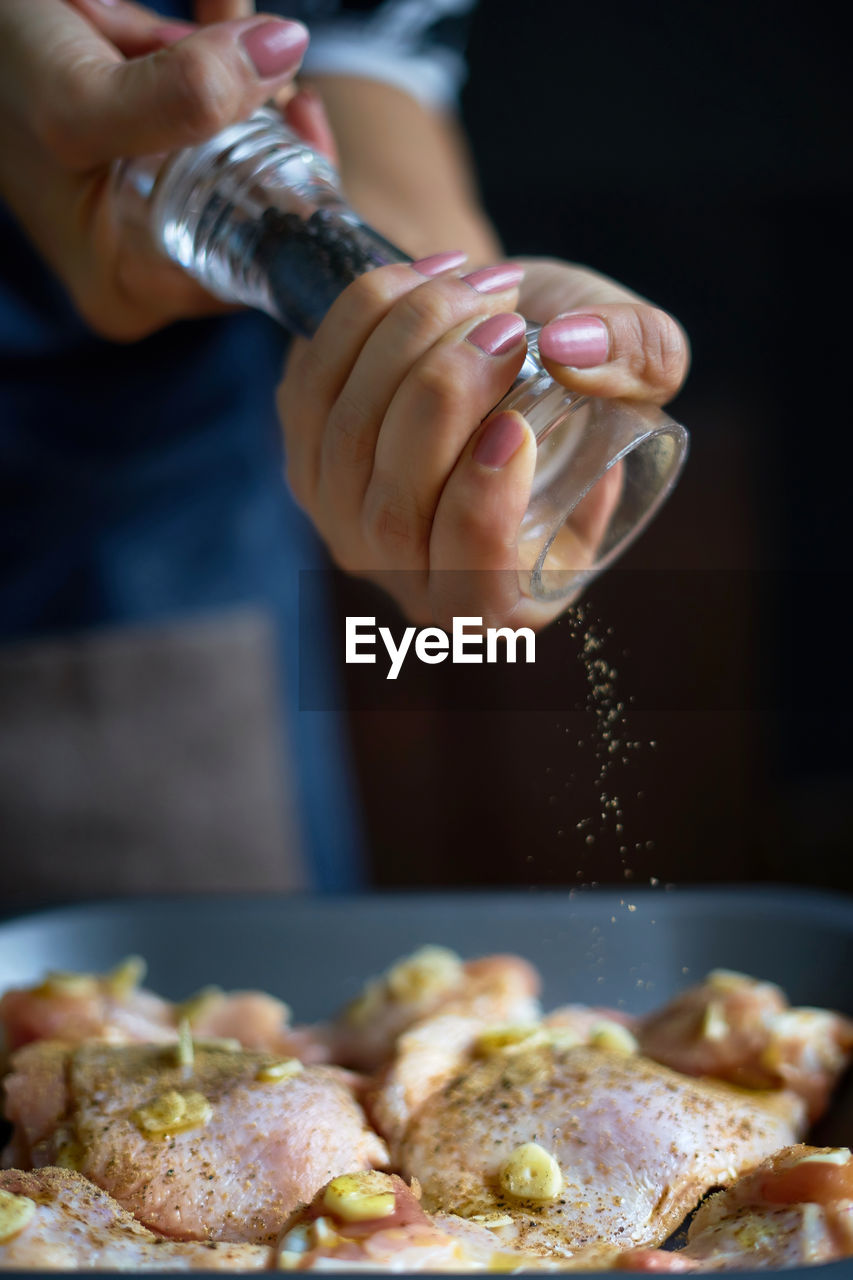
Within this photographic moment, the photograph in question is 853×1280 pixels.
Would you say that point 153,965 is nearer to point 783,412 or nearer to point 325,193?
point 325,193

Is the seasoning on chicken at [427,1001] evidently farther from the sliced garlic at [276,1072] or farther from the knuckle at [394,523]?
the knuckle at [394,523]

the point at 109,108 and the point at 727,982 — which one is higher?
the point at 109,108

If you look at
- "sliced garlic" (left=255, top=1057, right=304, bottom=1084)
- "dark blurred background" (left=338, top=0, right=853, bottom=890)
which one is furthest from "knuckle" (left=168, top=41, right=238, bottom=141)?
"dark blurred background" (left=338, top=0, right=853, bottom=890)

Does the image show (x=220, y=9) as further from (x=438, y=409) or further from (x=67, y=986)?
(x=67, y=986)

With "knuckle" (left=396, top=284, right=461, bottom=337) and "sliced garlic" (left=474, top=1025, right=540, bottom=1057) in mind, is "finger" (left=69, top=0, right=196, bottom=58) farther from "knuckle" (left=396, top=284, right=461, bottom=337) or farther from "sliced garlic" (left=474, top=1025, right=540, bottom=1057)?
"sliced garlic" (left=474, top=1025, right=540, bottom=1057)

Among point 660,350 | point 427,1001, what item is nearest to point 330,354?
point 660,350

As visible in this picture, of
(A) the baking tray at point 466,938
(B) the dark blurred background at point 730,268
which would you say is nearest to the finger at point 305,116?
(A) the baking tray at point 466,938

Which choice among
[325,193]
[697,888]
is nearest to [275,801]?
[697,888]
